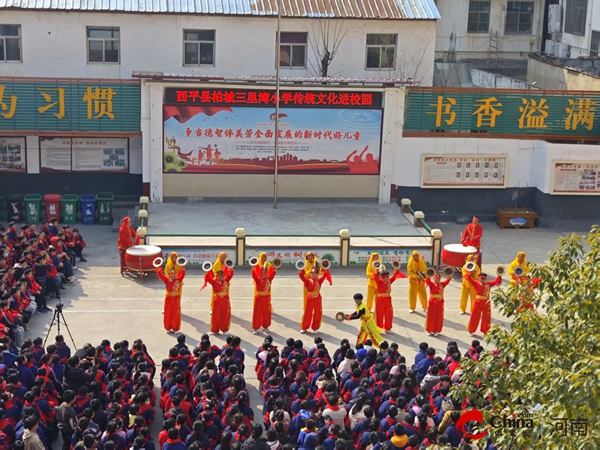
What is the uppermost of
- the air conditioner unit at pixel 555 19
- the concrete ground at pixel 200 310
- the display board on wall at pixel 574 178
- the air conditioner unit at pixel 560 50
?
the air conditioner unit at pixel 555 19

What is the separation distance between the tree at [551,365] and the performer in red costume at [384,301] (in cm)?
850

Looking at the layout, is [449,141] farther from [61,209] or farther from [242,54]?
[61,209]

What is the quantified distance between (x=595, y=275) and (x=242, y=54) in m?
20.6

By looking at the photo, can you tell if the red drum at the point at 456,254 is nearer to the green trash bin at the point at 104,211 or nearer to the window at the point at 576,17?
the green trash bin at the point at 104,211

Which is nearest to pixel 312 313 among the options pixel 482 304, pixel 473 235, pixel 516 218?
pixel 482 304

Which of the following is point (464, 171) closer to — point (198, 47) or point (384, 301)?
point (198, 47)

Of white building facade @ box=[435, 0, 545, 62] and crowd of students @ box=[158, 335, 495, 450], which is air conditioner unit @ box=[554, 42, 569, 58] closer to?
white building facade @ box=[435, 0, 545, 62]

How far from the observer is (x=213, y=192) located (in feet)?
84.3

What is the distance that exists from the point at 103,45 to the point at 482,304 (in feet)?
48.2

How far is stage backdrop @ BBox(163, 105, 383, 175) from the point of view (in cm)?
2497

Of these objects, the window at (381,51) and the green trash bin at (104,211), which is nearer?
the green trash bin at (104,211)

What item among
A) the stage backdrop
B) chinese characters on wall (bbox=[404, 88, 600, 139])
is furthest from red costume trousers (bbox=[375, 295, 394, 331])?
chinese characters on wall (bbox=[404, 88, 600, 139])

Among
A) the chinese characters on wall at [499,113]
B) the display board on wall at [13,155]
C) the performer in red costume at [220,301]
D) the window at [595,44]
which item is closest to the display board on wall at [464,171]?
the chinese characters on wall at [499,113]

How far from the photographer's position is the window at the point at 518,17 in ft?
127
